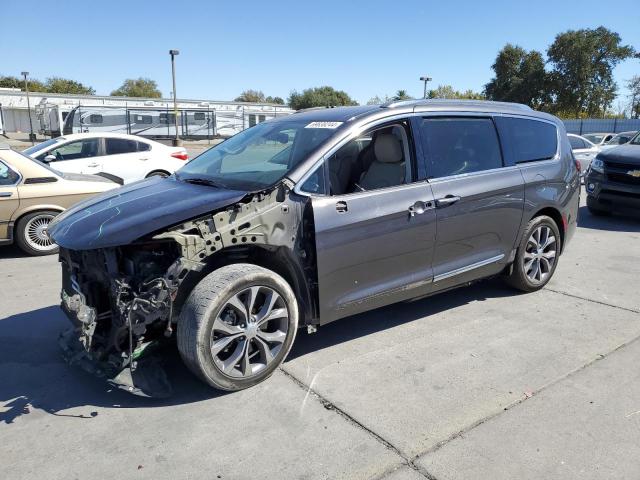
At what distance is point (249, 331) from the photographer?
11.0ft

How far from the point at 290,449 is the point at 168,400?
0.97 metres

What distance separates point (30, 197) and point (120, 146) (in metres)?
4.37

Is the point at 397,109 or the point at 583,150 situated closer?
the point at 397,109

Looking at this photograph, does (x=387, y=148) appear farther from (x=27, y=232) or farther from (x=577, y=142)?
(x=577, y=142)

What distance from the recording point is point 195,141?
130ft

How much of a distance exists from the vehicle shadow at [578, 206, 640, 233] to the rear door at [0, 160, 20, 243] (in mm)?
9066

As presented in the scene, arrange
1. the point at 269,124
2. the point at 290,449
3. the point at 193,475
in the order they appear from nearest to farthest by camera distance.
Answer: the point at 193,475 → the point at 290,449 → the point at 269,124

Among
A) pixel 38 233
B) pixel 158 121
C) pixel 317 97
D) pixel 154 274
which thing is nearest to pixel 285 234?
pixel 154 274

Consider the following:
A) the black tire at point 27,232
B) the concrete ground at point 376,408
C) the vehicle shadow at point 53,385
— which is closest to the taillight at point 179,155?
the black tire at point 27,232

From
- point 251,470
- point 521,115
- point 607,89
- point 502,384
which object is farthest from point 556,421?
point 607,89

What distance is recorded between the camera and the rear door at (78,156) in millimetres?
9961

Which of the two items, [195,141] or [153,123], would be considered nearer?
[153,123]

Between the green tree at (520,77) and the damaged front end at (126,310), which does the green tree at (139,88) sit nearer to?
the green tree at (520,77)

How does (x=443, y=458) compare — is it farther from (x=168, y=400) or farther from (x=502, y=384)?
(x=168, y=400)
